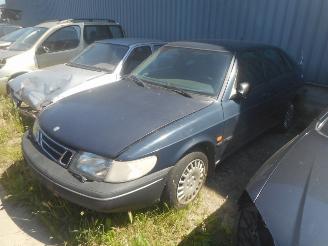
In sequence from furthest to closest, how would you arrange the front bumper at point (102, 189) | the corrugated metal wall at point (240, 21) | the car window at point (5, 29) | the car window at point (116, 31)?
1. the car window at point (5, 29)
2. the car window at point (116, 31)
3. the corrugated metal wall at point (240, 21)
4. the front bumper at point (102, 189)

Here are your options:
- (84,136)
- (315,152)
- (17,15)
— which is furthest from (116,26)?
(17,15)

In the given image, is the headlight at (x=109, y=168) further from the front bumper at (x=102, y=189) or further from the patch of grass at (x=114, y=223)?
the patch of grass at (x=114, y=223)

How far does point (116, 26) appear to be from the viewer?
802 cm

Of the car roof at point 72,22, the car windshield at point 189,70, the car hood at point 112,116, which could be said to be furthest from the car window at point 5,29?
the car hood at point 112,116

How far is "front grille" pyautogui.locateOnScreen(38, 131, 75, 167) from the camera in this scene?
285 centimetres

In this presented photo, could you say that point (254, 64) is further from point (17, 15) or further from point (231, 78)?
point (17, 15)

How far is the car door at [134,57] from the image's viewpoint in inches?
219

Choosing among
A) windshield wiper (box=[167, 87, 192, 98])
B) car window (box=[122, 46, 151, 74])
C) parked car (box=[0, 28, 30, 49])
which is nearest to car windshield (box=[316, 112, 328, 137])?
windshield wiper (box=[167, 87, 192, 98])

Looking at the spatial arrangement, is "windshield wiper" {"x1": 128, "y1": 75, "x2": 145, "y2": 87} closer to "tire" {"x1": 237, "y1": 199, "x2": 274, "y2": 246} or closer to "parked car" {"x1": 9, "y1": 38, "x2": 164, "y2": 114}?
"parked car" {"x1": 9, "y1": 38, "x2": 164, "y2": 114}

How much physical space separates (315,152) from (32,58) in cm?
571

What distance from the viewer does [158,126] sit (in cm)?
296

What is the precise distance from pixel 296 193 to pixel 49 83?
404cm

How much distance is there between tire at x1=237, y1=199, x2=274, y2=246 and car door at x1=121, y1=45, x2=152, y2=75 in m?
3.58

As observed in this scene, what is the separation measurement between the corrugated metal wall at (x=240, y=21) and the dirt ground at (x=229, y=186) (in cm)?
201
